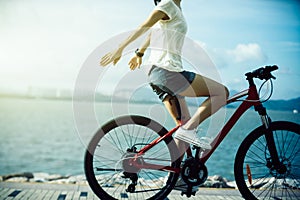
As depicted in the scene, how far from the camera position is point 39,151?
26938 mm

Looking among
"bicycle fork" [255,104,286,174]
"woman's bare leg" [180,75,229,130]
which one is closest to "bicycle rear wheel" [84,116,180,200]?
"woman's bare leg" [180,75,229,130]

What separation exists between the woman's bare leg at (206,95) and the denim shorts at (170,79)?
0.04m

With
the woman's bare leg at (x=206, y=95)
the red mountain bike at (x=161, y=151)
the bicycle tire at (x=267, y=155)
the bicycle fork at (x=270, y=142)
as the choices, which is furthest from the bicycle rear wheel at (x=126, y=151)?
the bicycle fork at (x=270, y=142)

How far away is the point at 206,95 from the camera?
2.73 m

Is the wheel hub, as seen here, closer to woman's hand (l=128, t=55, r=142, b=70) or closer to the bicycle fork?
woman's hand (l=128, t=55, r=142, b=70)

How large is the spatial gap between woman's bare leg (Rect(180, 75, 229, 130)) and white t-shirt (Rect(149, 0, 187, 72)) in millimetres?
162

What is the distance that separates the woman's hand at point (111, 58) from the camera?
262 cm

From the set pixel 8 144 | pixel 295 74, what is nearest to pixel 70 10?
pixel 295 74

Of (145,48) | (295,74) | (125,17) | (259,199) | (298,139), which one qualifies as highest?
(125,17)

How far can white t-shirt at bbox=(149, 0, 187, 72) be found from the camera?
2629 millimetres

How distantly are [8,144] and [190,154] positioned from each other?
1182 inches

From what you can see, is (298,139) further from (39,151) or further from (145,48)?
(39,151)

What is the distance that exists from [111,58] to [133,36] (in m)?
0.20

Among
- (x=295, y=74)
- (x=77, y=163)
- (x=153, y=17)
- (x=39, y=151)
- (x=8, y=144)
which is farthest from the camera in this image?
(x=8, y=144)
